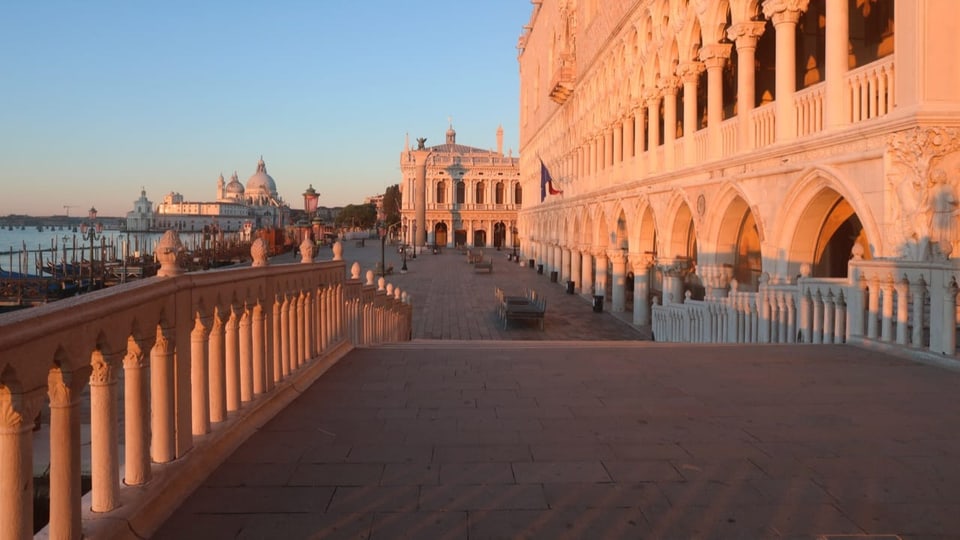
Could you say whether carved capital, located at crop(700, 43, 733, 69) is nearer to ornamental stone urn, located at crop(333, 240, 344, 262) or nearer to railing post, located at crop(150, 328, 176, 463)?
ornamental stone urn, located at crop(333, 240, 344, 262)

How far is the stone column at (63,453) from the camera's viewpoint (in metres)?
2.45

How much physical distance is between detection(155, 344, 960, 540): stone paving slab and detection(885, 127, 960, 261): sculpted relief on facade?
226 centimetres

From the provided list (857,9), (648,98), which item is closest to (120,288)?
(857,9)

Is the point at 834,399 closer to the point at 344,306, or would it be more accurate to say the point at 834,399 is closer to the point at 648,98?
the point at 344,306

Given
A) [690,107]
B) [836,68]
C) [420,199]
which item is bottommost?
[836,68]

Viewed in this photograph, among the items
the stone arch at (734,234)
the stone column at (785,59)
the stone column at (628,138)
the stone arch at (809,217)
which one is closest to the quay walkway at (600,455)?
the stone arch at (809,217)

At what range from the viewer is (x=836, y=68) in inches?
414

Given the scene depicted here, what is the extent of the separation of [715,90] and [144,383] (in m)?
14.4

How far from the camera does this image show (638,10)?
66.2ft

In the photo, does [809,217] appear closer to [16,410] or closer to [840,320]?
[840,320]

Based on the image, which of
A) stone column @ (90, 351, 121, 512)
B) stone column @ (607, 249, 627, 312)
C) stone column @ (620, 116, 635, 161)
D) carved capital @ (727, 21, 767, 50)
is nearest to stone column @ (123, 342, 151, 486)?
stone column @ (90, 351, 121, 512)

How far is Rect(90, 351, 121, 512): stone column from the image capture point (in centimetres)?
278

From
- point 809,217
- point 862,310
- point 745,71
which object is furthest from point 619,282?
point 862,310

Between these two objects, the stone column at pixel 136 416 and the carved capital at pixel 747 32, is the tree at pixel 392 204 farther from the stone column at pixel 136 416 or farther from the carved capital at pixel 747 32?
the stone column at pixel 136 416
